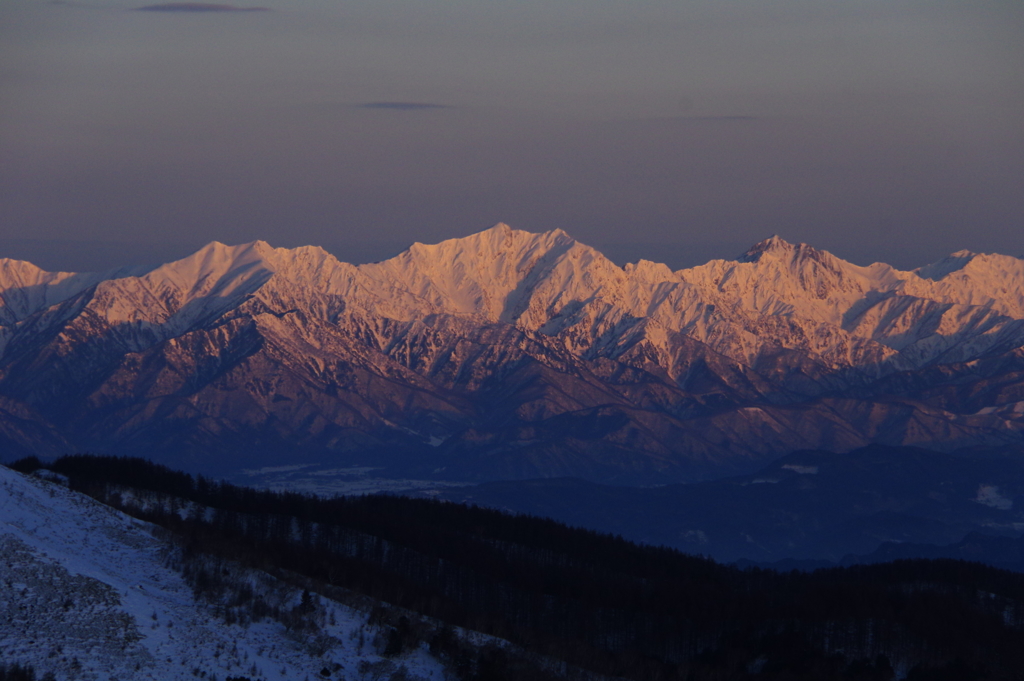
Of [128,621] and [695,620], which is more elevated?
[128,621]

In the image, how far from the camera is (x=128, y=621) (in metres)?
118

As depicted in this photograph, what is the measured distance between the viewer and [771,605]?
191250 millimetres

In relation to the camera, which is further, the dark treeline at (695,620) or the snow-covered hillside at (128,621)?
the dark treeline at (695,620)

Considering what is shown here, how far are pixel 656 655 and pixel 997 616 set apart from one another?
44.2 m

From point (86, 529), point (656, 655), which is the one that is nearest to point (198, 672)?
point (86, 529)

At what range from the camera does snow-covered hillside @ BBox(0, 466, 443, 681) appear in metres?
113

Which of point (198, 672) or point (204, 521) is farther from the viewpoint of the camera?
point (204, 521)

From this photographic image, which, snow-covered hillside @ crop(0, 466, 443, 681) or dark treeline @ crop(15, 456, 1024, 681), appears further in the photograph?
dark treeline @ crop(15, 456, 1024, 681)

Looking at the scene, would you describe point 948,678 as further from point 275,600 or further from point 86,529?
point 86,529

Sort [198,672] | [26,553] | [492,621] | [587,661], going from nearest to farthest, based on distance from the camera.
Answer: [198,672], [26,553], [587,661], [492,621]

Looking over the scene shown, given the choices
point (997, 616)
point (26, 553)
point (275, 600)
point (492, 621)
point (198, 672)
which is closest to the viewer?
point (198, 672)

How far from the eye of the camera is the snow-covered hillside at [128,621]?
371ft

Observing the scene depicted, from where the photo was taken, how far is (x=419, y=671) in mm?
126812

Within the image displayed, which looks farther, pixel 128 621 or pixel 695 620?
pixel 695 620
